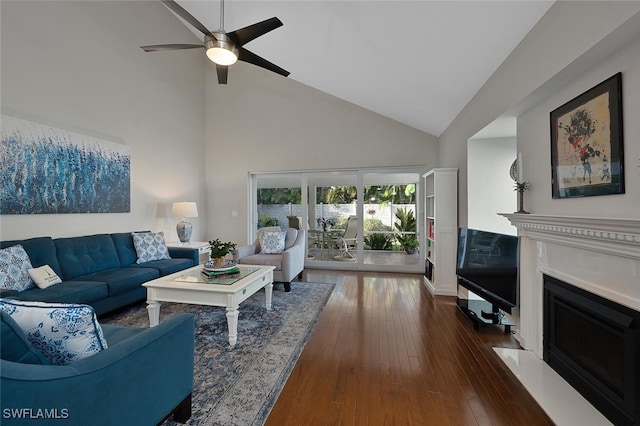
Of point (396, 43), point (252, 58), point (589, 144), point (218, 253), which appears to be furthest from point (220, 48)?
point (589, 144)

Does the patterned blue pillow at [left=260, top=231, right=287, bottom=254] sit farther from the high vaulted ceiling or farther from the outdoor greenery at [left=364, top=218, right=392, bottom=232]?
the high vaulted ceiling

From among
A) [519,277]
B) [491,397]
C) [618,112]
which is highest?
[618,112]

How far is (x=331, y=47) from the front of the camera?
10.2ft

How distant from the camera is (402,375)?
1970 mm

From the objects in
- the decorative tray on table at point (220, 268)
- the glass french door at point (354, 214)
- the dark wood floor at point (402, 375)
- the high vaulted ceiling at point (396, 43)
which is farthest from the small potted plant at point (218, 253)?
the glass french door at point (354, 214)

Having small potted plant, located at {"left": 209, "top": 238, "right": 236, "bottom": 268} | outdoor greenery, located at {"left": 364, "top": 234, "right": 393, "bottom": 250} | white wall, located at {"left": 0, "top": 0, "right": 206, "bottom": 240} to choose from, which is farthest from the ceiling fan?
outdoor greenery, located at {"left": 364, "top": 234, "right": 393, "bottom": 250}

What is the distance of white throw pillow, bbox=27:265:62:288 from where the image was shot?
2549 millimetres

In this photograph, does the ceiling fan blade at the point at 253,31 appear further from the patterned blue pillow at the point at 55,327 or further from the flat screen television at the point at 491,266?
the flat screen television at the point at 491,266

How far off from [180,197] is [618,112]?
18.5 ft

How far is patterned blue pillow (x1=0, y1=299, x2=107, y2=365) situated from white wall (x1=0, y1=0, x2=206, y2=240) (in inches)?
104

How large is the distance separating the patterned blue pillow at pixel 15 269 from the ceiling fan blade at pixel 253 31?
2818 millimetres

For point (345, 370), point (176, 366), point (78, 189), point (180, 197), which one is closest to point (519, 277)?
point (345, 370)

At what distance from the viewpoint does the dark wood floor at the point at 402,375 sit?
1.59 metres

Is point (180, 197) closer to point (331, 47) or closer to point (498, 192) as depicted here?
point (331, 47)
